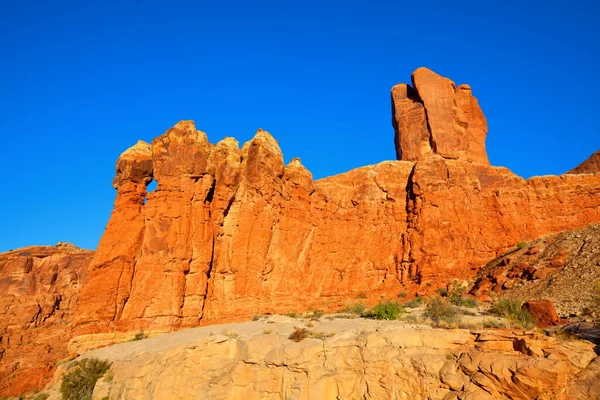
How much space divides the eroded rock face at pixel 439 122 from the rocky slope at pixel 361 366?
24.3 metres

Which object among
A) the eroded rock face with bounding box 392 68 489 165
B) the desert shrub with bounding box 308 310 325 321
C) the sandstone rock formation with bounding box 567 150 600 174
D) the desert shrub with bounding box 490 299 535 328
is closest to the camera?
the desert shrub with bounding box 490 299 535 328

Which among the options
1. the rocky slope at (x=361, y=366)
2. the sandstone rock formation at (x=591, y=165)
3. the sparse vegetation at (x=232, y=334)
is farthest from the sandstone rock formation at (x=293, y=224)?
the sandstone rock formation at (x=591, y=165)

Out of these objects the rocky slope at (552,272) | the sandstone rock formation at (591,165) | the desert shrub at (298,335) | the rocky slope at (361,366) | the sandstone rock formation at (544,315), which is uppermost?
the sandstone rock formation at (591,165)

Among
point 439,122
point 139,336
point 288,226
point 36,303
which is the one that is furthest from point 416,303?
point 36,303

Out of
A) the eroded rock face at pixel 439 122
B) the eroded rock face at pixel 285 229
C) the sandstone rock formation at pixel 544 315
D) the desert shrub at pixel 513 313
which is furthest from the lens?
the eroded rock face at pixel 439 122

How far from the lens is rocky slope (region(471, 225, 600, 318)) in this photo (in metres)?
21.2

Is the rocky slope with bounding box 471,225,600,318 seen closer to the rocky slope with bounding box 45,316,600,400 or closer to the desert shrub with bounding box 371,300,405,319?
the desert shrub with bounding box 371,300,405,319

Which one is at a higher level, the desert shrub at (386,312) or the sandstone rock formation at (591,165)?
the sandstone rock formation at (591,165)

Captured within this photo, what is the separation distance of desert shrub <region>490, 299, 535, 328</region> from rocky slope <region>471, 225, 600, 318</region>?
1.90m

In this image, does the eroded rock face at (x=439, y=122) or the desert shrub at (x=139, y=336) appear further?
the eroded rock face at (x=439, y=122)

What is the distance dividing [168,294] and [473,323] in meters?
17.5

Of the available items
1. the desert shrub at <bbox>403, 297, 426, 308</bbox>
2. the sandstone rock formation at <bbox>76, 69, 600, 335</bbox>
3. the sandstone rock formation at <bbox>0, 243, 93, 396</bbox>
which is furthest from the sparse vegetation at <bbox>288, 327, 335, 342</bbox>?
the sandstone rock formation at <bbox>0, 243, 93, 396</bbox>

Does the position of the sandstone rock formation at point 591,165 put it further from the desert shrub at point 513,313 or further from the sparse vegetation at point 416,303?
the desert shrub at point 513,313

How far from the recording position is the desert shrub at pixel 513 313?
57.7 ft
